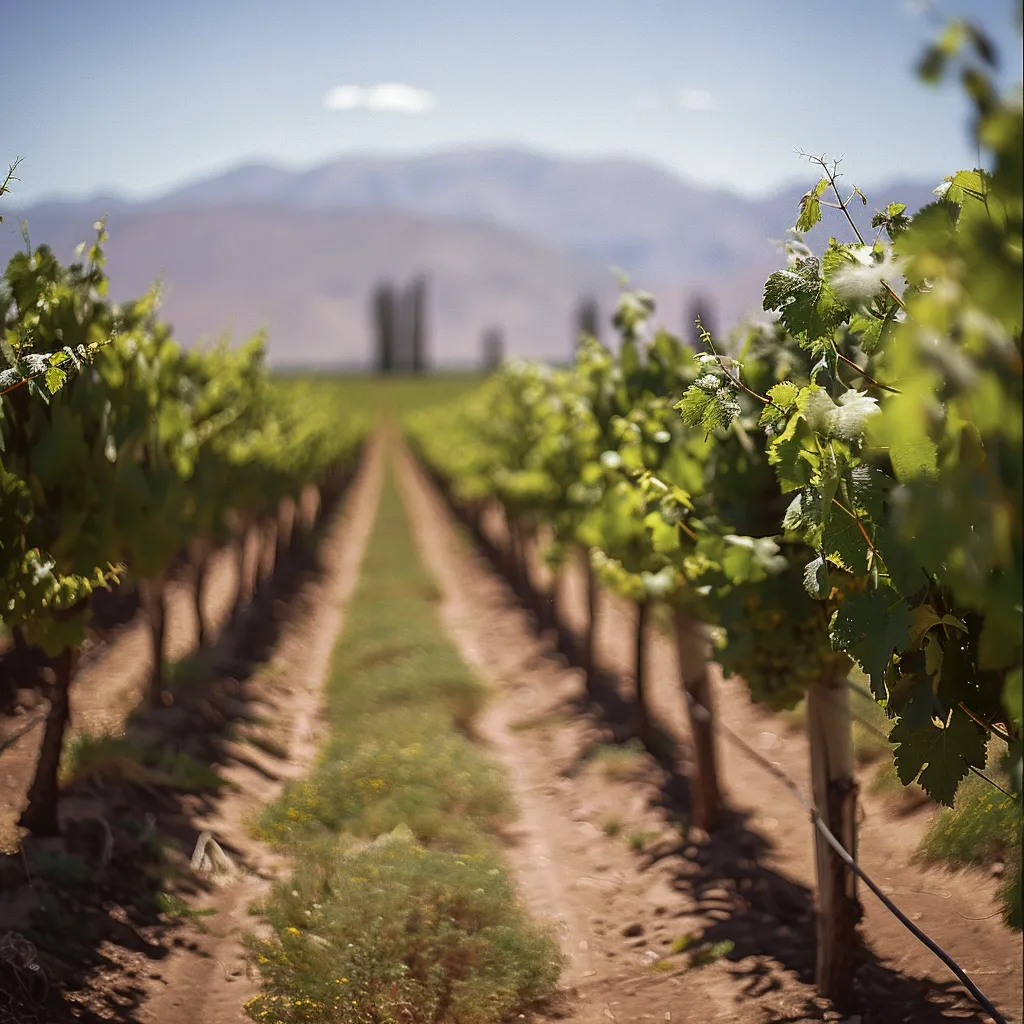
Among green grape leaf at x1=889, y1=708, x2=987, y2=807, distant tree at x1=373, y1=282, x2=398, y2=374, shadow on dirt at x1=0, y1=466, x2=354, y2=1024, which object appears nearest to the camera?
green grape leaf at x1=889, y1=708, x2=987, y2=807

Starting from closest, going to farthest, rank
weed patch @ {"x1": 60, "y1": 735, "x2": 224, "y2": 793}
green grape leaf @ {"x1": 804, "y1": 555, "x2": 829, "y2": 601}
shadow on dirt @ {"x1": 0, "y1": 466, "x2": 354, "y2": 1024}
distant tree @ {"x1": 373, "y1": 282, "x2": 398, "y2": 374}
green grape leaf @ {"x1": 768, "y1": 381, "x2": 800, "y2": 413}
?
green grape leaf @ {"x1": 768, "y1": 381, "x2": 800, "y2": 413} → green grape leaf @ {"x1": 804, "y1": 555, "x2": 829, "y2": 601} → shadow on dirt @ {"x1": 0, "y1": 466, "x2": 354, "y2": 1024} → weed patch @ {"x1": 60, "y1": 735, "x2": 224, "y2": 793} → distant tree @ {"x1": 373, "y1": 282, "x2": 398, "y2": 374}

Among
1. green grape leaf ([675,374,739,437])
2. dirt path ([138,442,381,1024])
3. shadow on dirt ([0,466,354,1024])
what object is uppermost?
green grape leaf ([675,374,739,437])

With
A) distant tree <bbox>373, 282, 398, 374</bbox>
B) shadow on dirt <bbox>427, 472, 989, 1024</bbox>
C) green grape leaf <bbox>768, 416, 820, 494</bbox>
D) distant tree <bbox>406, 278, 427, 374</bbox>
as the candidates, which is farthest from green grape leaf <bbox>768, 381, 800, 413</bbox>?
distant tree <bbox>406, 278, 427, 374</bbox>

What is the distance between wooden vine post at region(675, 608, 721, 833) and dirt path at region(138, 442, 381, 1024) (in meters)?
3.68

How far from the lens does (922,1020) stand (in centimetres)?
541

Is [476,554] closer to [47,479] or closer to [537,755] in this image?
[537,755]

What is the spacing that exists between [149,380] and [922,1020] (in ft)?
21.6

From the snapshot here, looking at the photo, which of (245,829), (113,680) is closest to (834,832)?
(245,829)

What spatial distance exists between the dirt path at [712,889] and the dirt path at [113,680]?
4.00 meters

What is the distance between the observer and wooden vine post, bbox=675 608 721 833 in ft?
28.7

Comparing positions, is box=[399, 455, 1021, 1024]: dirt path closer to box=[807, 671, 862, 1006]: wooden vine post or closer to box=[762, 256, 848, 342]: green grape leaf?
box=[807, 671, 862, 1006]: wooden vine post

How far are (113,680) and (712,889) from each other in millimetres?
8618

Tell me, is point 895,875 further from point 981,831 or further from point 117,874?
point 117,874

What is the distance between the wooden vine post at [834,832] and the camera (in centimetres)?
593
